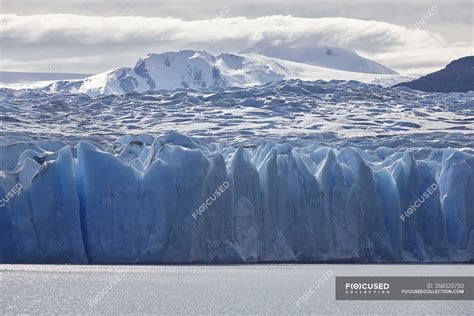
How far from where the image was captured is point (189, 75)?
188625 mm

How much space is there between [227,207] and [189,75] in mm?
156196

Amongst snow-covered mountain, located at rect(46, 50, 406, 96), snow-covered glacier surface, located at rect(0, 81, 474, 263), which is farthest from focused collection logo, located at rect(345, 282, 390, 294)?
snow-covered mountain, located at rect(46, 50, 406, 96)

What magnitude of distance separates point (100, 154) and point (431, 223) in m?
11.8

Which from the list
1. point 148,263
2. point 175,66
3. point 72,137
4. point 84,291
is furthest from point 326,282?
point 175,66

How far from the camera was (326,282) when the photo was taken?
3122 cm

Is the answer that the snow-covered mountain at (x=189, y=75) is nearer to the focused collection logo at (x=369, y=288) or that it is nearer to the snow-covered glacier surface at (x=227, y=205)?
the snow-covered glacier surface at (x=227, y=205)

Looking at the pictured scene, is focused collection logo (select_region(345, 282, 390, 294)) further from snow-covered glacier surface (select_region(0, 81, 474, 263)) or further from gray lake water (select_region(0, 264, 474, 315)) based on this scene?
snow-covered glacier surface (select_region(0, 81, 474, 263))

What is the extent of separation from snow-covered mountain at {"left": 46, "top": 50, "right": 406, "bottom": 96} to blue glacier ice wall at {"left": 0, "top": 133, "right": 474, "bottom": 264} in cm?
13323

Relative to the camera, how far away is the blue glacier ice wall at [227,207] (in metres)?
32.2

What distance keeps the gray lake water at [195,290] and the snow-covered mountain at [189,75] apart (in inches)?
5398

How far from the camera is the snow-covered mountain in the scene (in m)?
175

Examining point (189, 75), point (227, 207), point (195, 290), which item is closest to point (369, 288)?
point (195, 290)

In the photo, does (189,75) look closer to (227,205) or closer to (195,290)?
(227,205)

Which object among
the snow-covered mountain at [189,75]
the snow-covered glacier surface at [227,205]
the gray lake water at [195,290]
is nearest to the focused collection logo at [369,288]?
the gray lake water at [195,290]
